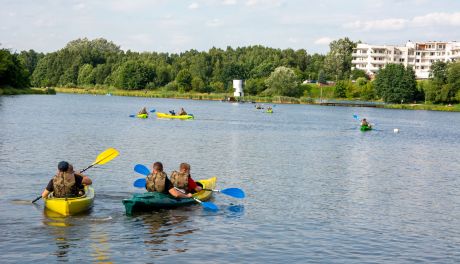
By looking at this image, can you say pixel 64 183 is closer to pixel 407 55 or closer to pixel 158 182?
pixel 158 182

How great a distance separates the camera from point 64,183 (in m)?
18.9

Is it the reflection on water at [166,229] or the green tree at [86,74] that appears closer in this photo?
the reflection on water at [166,229]

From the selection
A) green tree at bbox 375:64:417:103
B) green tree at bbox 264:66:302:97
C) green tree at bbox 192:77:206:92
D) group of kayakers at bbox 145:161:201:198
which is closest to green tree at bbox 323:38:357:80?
green tree at bbox 264:66:302:97

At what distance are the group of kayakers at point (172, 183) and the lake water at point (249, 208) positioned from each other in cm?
67

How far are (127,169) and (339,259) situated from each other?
16.1m

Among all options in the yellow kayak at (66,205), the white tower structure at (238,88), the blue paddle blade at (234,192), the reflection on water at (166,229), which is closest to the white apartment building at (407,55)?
the white tower structure at (238,88)

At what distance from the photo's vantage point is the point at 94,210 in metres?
20.2

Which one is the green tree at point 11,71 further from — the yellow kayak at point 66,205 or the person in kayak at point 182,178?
the yellow kayak at point 66,205

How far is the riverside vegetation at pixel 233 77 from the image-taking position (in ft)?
423

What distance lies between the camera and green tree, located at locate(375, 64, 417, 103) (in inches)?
5217

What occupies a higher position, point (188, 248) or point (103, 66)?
point (103, 66)

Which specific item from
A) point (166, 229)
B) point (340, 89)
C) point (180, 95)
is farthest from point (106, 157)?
point (340, 89)

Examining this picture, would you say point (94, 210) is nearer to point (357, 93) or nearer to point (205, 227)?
point (205, 227)

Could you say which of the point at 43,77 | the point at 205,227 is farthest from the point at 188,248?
the point at 43,77
